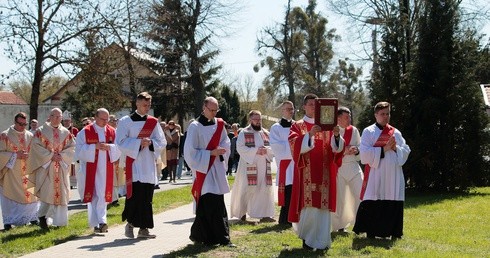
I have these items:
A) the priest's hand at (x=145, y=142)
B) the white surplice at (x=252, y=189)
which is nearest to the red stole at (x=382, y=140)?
the white surplice at (x=252, y=189)

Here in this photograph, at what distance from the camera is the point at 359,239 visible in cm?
1024

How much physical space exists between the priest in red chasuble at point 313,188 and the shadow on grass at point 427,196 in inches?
242

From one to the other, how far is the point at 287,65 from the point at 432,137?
35.8m

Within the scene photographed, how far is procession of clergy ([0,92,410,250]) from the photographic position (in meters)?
9.44

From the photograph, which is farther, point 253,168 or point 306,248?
point 253,168

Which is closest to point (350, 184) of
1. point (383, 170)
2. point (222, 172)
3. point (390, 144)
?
point (383, 170)

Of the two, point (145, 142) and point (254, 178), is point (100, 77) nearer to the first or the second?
point (254, 178)

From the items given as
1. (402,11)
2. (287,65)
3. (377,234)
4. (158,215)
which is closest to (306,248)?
(377,234)

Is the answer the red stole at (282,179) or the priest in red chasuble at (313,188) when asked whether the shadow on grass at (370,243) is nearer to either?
the priest in red chasuble at (313,188)

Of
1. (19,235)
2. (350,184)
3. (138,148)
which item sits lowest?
(19,235)

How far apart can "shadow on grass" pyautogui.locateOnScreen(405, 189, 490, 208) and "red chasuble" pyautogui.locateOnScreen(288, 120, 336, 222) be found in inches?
241

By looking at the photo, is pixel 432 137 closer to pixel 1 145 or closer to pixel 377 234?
pixel 377 234

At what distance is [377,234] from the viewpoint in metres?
10.2

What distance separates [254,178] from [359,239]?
3343 mm
